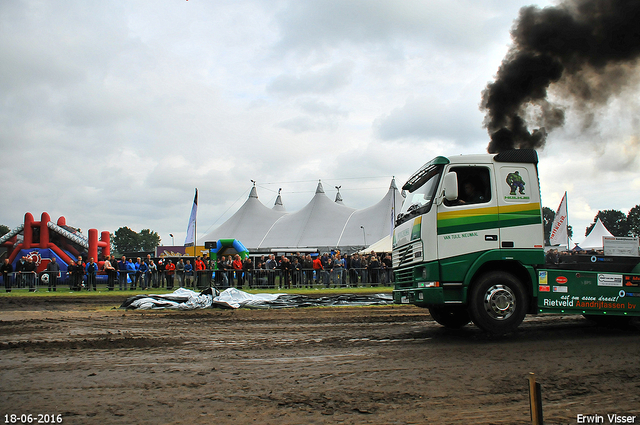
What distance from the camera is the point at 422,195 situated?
792cm

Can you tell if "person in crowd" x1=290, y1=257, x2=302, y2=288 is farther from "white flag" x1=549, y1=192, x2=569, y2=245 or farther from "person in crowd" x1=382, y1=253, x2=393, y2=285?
"white flag" x1=549, y1=192, x2=569, y2=245

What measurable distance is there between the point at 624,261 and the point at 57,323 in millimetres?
11352

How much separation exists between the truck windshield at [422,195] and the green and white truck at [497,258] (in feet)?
0.08

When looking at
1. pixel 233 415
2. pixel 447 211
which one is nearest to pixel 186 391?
pixel 233 415

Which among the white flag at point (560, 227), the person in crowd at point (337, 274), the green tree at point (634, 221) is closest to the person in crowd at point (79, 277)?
the person in crowd at point (337, 274)

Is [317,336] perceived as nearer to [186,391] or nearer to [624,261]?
[186,391]

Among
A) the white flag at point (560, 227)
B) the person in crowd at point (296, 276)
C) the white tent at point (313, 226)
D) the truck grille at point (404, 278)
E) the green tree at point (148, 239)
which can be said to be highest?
the green tree at point (148, 239)

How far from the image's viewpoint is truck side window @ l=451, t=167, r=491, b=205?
296 inches

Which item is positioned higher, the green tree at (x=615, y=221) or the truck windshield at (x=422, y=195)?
the green tree at (x=615, y=221)

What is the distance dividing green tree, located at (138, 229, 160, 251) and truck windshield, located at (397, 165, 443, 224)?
163503 mm

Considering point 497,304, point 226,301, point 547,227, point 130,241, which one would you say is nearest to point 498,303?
point 497,304

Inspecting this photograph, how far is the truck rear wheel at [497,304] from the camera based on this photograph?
7137mm

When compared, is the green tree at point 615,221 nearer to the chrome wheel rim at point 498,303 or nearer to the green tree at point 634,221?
the green tree at point 634,221

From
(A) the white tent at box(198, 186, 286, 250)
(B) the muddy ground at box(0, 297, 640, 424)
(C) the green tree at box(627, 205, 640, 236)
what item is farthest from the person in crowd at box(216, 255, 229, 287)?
(C) the green tree at box(627, 205, 640, 236)
